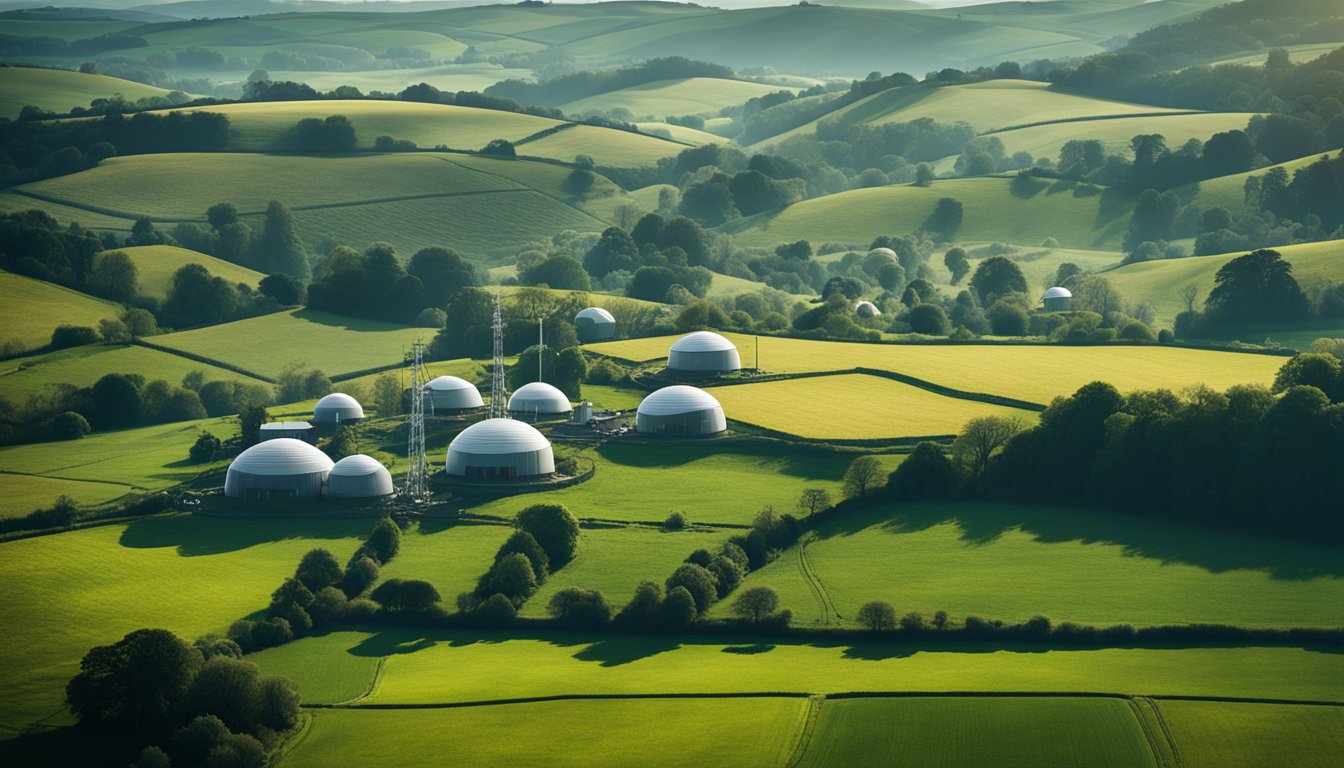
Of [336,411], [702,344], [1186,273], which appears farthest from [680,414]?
[1186,273]

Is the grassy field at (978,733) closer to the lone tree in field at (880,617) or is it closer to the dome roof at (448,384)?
the lone tree in field at (880,617)

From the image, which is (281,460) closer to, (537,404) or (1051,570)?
(537,404)

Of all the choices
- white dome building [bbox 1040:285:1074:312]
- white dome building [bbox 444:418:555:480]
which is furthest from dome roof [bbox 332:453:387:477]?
white dome building [bbox 1040:285:1074:312]

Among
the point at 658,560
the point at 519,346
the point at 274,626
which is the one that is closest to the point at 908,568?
the point at 658,560

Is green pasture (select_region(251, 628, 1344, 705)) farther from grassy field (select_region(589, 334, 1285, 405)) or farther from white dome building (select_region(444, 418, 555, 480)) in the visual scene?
grassy field (select_region(589, 334, 1285, 405))

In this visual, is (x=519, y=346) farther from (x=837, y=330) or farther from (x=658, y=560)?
(x=658, y=560)

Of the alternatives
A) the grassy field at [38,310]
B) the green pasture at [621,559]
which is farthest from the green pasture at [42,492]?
the grassy field at [38,310]

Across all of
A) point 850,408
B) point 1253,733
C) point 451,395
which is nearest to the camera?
point 1253,733
